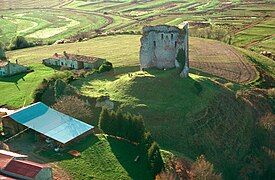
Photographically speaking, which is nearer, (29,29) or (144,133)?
(144,133)

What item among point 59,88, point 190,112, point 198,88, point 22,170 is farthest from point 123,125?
point 198,88

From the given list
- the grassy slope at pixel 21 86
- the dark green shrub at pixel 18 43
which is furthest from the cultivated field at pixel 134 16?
the grassy slope at pixel 21 86

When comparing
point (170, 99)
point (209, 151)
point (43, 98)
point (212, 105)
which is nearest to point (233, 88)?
point (212, 105)

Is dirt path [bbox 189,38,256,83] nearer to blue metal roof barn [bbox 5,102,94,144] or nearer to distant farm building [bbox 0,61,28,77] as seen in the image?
blue metal roof barn [bbox 5,102,94,144]

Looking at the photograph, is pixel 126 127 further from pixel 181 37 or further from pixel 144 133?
pixel 181 37

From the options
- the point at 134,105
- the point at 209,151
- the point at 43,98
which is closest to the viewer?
the point at 209,151

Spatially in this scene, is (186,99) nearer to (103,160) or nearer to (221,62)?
(103,160)

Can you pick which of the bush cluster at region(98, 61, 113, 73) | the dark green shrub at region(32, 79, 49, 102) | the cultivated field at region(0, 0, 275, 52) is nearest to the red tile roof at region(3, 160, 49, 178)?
the dark green shrub at region(32, 79, 49, 102)
